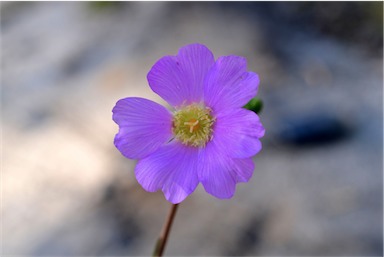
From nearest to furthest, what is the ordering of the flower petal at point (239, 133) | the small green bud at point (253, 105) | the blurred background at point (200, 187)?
the flower petal at point (239, 133) < the small green bud at point (253, 105) < the blurred background at point (200, 187)

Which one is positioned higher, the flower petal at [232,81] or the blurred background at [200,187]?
the blurred background at [200,187]

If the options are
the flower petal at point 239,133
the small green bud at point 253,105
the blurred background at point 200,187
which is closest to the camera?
the flower petal at point 239,133

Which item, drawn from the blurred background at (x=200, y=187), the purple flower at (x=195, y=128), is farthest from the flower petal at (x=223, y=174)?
the blurred background at (x=200, y=187)

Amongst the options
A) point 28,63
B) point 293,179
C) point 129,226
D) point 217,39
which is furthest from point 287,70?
point 28,63

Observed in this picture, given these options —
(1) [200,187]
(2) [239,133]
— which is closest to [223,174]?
(2) [239,133]

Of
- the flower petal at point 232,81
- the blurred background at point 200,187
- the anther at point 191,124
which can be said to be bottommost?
the anther at point 191,124

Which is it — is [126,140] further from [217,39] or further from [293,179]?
[217,39]

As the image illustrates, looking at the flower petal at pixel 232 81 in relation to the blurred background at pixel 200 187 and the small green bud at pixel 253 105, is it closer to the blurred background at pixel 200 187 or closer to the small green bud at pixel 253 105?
the small green bud at pixel 253 105

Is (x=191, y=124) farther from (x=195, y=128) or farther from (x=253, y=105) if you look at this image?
(x=253, y=105)
